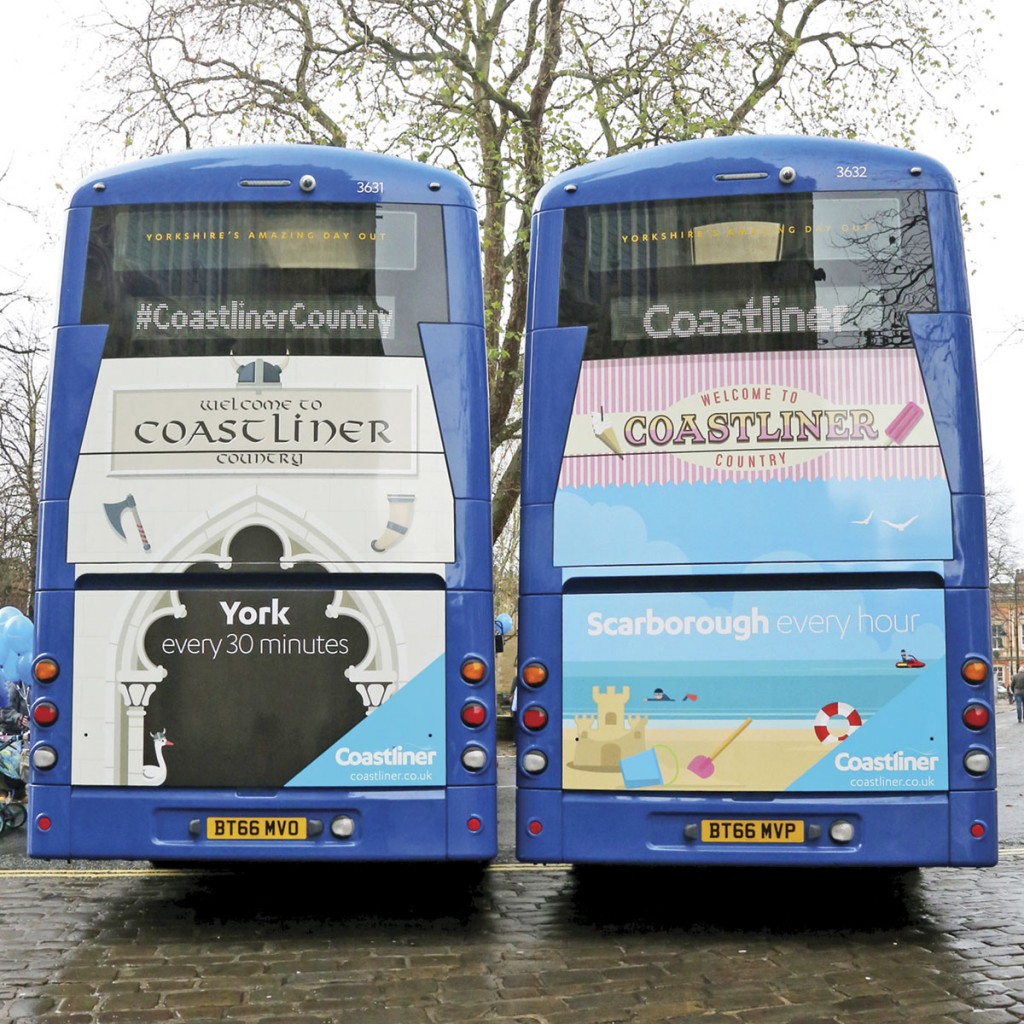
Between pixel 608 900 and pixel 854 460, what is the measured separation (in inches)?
120

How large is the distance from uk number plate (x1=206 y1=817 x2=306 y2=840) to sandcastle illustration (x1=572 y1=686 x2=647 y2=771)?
4.53 feet

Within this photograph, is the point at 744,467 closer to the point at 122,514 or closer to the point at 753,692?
the point at 753,692

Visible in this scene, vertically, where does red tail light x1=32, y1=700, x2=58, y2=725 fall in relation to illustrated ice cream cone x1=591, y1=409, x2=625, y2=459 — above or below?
below

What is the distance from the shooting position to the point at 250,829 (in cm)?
645

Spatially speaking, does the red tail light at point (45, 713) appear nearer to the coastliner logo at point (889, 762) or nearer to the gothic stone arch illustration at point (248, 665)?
the gothic stone arch illustration at point (248, 665)

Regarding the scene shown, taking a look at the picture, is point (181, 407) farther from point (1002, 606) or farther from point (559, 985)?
point (1002, 606)

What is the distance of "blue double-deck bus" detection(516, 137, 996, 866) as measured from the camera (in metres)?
6.38

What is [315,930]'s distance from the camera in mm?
6883

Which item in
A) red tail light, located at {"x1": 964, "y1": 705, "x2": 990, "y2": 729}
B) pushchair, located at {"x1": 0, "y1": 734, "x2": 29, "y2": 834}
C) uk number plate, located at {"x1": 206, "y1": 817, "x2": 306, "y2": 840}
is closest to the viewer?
red tail light, located at {"x1": 964, "y1": 705, "x2": 990, "y2": 729}

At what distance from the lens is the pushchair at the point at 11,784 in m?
10.6

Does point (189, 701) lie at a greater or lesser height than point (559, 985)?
greater

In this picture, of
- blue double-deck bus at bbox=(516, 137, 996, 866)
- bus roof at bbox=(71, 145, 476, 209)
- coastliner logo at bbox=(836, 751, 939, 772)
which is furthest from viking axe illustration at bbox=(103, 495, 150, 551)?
coastliner logo at bbox=(836, 751, 939, 772)

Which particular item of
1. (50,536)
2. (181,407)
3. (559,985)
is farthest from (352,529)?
(559,985)

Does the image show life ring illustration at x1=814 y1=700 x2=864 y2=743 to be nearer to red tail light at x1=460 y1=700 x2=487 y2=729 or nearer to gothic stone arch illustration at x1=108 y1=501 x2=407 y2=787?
red tail light at x1=460 y1=700 x2=487 y2=729
